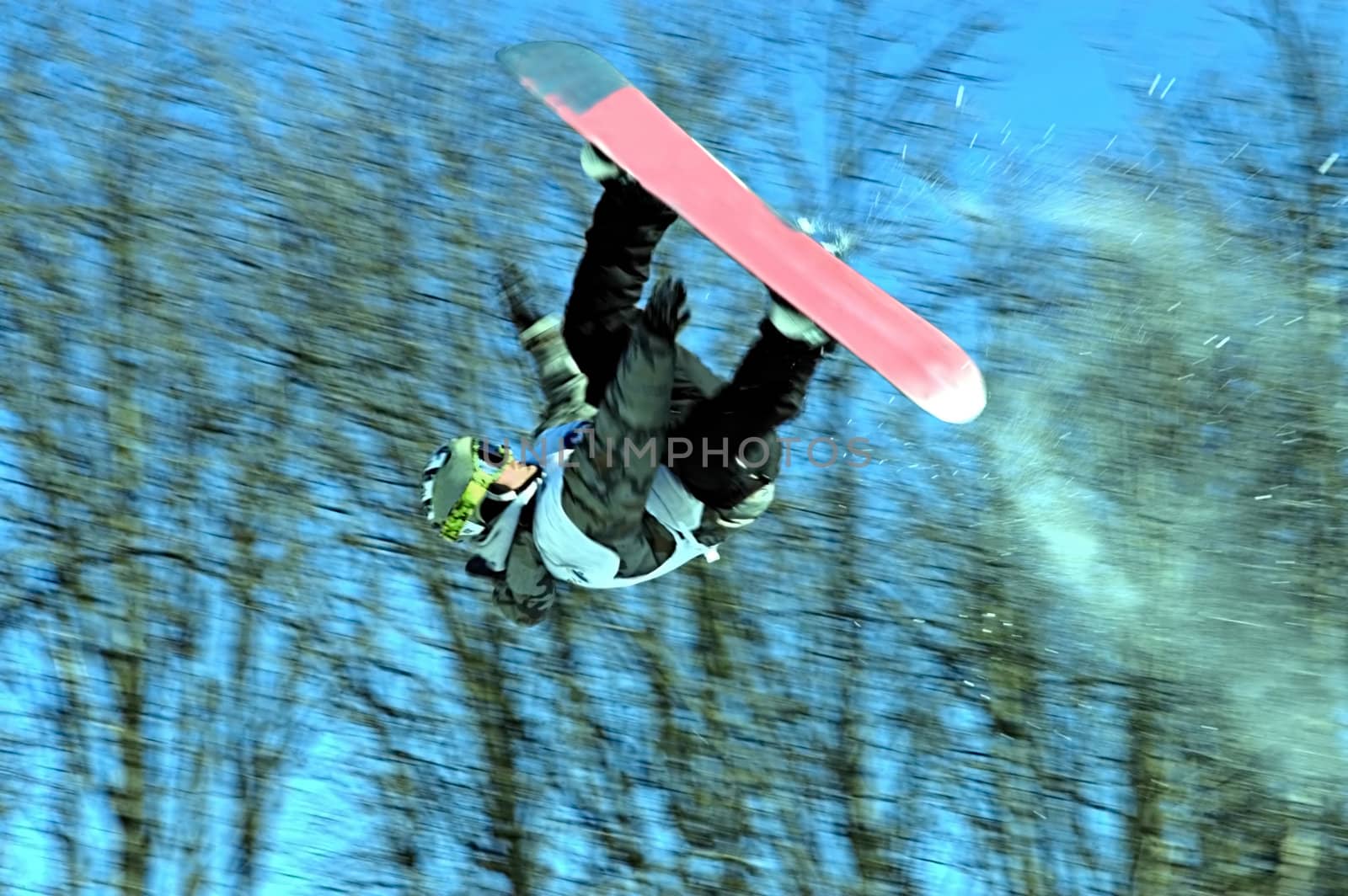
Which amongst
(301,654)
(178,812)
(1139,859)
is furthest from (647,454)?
(1139,859)

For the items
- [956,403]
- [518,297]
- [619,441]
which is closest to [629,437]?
[619,441]

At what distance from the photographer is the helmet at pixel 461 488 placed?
262cm

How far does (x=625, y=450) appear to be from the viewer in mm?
2232

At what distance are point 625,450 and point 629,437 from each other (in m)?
0.04

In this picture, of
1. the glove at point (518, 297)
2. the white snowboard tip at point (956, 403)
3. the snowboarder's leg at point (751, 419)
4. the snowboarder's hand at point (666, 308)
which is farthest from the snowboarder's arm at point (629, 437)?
the white snowboard tip at point (956, 403)

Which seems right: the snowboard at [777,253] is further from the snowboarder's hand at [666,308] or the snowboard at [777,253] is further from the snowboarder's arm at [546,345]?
the snowboarder's arm at [546,345]

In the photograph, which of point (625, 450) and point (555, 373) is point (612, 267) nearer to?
point (555, 373)

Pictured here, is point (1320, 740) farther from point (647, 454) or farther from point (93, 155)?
point (93, 155)

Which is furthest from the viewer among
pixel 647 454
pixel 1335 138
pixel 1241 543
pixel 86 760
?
pixel 1335 138

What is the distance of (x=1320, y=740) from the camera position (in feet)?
18.4

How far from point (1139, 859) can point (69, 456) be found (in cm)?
623

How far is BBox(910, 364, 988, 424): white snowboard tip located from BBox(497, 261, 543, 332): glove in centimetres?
98

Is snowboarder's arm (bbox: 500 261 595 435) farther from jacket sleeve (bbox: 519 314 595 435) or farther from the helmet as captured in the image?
the helmet

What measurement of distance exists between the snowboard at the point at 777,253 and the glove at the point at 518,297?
398mm
